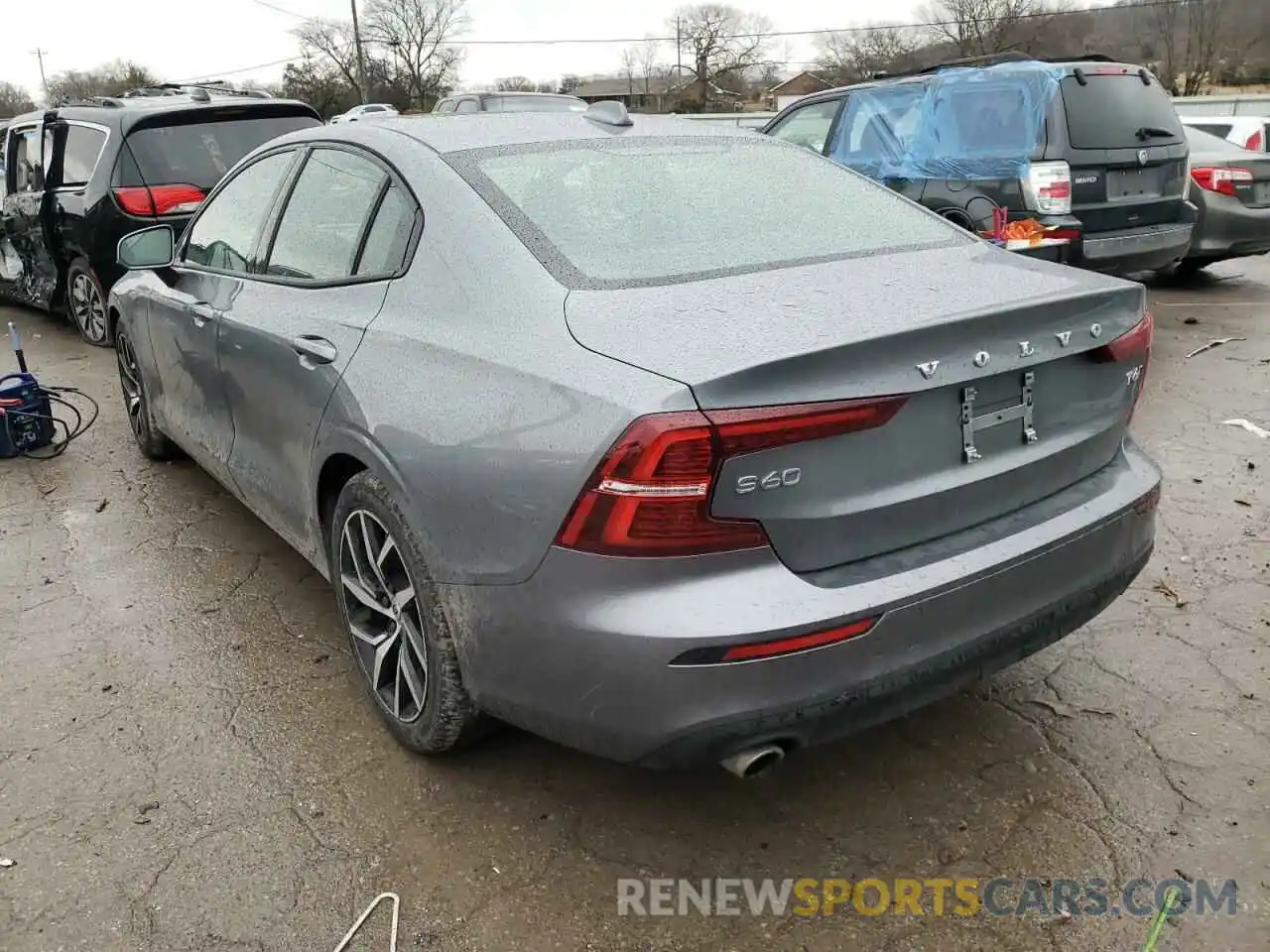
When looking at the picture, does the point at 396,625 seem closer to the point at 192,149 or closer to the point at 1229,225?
the point at 192,149

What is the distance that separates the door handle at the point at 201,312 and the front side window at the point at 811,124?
225 inches

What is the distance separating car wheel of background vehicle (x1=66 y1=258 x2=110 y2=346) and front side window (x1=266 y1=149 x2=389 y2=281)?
203 inches

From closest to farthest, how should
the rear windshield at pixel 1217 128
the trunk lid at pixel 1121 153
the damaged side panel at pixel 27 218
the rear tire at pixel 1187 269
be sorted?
the trunk lid at pixel 1121 153, the damaged side panel at pixel 27 218, the rear tire at pixel 1187 269, the rear windshield at pixel 1217 128

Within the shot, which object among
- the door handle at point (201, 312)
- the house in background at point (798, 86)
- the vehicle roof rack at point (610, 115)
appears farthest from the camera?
the house in background at point (798, 86)

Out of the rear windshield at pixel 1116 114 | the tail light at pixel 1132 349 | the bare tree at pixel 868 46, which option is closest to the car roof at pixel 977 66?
the rear windshield at pixel 1116 114

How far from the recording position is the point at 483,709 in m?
2.38

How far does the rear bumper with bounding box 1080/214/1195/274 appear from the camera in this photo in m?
6.85

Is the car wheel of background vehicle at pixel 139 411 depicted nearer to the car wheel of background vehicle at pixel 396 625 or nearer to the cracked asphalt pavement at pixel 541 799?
the cracked asphalt pavement at pixel 541 799

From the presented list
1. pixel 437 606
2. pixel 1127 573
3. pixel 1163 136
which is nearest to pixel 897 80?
pixel 1163 136

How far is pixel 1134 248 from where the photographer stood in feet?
23.0

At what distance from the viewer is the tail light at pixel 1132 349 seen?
2.45 metres

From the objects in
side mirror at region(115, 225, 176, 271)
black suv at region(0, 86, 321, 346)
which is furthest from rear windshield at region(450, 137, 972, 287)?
black suv at region(0, 86, 321, 346)

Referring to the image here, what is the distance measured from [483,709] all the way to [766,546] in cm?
82

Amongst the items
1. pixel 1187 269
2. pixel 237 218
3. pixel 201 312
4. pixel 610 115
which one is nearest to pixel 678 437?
pixel 610 115
